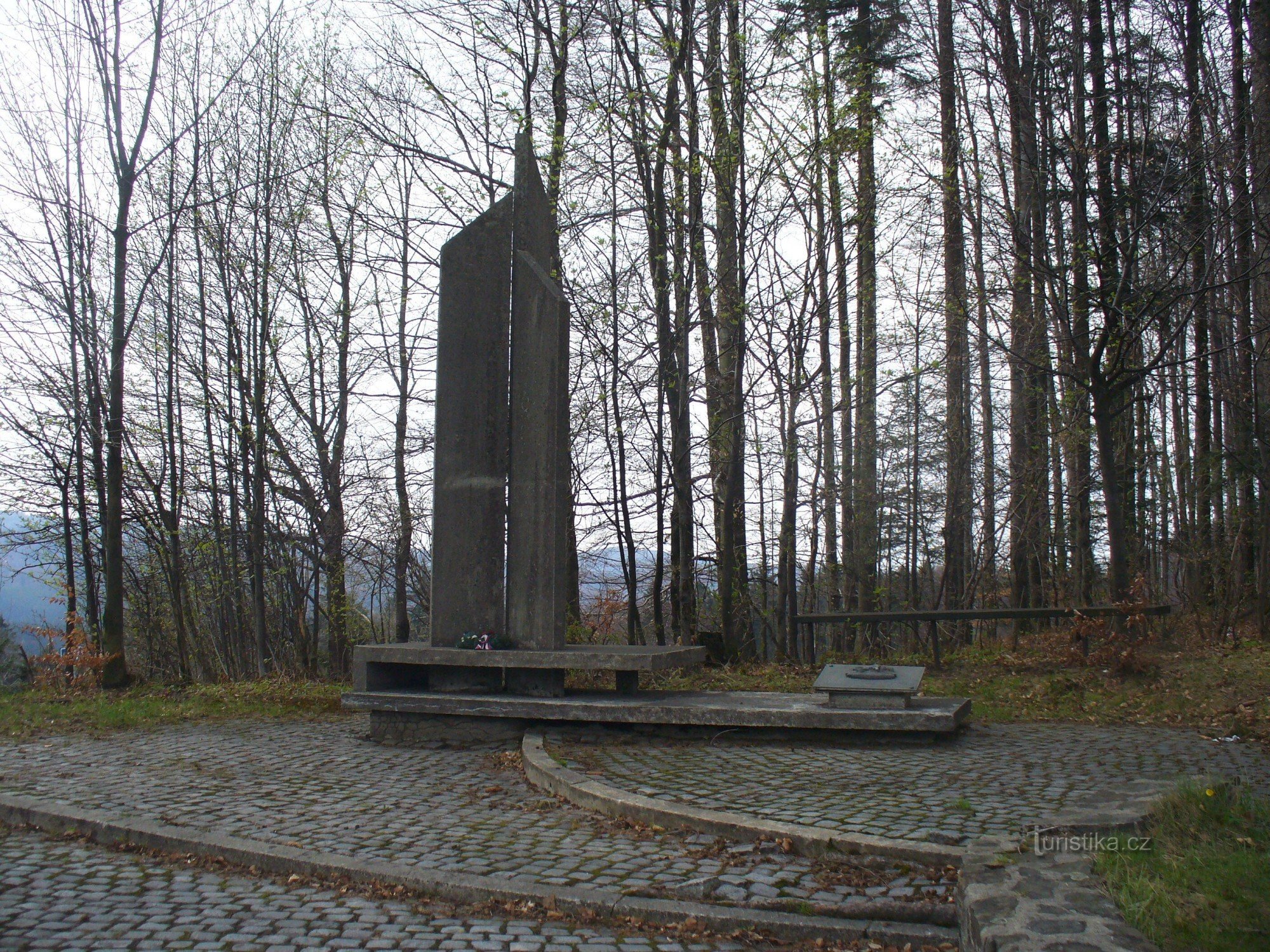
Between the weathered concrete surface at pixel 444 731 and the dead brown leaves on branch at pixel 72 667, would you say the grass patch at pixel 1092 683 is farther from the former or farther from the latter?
the dead brown leaves on branch at pixel 72 667

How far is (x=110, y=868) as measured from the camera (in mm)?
4711

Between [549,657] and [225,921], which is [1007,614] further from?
[225,921]

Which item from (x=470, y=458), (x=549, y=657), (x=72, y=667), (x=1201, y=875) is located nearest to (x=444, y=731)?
(x=549, y=657)

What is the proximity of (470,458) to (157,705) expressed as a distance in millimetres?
5128

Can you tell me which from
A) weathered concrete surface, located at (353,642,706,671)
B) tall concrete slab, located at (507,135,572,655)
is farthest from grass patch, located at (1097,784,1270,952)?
tall concrete slab, located at (507,135,572,655)

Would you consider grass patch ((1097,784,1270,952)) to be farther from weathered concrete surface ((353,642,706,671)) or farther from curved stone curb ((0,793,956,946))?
Answer: weathered concrete surface ((353,642,706,671))

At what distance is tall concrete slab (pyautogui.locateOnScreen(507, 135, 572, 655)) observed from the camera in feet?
26.5

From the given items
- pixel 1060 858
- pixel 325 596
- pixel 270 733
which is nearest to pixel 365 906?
pixel 1060 858

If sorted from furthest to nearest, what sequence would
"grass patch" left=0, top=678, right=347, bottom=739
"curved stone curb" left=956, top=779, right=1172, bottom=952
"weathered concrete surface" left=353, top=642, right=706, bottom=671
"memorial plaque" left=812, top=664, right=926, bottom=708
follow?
"grass patch" left=0, top=678, right=347, bottom=739
"weathered concrete surface" left=353, top=642, right=706, bottom=671
"memorial plaque" left=812, top=664, right=926, bottom=708
"curved stone curb" left=956, top=779, right=1172, bottom=952

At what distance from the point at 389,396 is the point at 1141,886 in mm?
14139

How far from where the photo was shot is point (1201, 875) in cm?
315

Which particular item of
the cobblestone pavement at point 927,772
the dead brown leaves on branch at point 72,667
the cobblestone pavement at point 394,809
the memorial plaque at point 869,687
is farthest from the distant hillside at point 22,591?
the memorial plaque at point 869,687

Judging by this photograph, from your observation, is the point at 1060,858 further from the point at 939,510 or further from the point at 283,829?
the point at 939,510

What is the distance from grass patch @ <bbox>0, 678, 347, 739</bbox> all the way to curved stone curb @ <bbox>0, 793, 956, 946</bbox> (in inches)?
163
